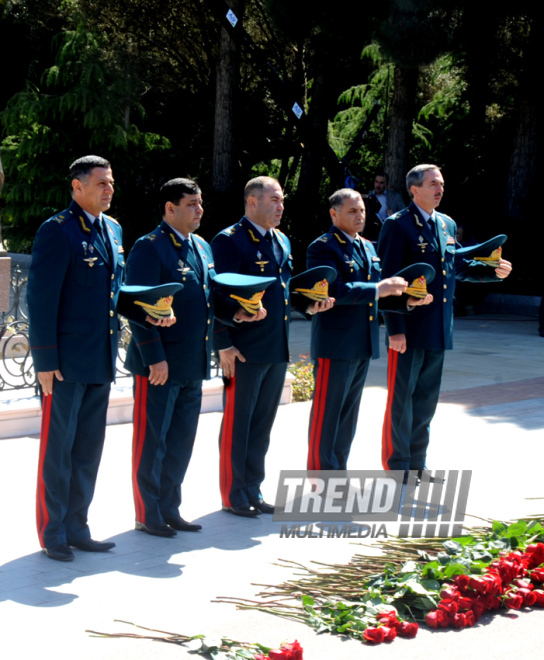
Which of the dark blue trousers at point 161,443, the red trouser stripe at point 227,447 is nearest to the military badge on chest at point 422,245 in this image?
the red trouser stripe at point 227,447

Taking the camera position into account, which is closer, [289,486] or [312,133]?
[289,486]

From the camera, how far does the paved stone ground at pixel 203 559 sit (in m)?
3.88

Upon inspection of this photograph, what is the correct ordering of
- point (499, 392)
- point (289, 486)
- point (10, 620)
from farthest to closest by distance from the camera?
point (499, 392) < point (289, 486) < point (10, 620)

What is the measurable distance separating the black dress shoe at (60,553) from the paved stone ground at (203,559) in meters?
0.04

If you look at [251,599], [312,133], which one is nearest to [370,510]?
[251,599]

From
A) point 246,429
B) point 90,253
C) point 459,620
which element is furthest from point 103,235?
point 459,620

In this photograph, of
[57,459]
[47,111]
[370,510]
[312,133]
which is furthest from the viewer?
[47,111]

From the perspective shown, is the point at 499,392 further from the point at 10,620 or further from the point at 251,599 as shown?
the point at 10,620

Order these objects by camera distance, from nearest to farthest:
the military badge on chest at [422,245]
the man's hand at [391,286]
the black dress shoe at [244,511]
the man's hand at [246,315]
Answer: the man's hand at [246,315], the black dress shoe at [244,511], the man's hand at [391,286], the military badge on chest at [422,245]

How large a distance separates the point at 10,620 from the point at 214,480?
8.45 ft

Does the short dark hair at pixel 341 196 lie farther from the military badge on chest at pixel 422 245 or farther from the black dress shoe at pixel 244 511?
the black dress shoe at pixel 244 511

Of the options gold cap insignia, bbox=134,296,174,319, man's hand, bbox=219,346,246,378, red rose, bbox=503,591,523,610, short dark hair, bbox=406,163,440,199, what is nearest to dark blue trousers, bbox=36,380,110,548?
gold cap insignia, bbox=134,296,174,319

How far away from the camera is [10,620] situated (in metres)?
4.00

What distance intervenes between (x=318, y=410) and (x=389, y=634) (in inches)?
90.9
